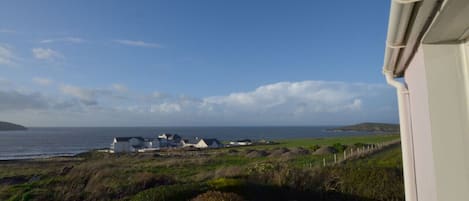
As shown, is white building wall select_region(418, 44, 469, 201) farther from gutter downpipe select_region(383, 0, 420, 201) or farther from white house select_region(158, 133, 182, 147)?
white house select_region(158, 133, 182, 147)

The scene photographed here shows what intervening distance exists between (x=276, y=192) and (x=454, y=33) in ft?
24.3

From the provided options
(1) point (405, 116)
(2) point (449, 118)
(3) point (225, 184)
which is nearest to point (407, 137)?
(1) point (405, 116)

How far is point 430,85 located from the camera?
1848 mm

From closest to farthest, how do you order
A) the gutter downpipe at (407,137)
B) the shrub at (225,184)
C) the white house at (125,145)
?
the gutter downpipe at (407,137), the shrub at (225,184), the white house at (125,145)

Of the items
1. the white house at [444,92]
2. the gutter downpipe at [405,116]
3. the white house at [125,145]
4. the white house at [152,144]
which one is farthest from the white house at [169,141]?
the white house at [444,92]

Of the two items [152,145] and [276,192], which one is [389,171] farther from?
[152,145]

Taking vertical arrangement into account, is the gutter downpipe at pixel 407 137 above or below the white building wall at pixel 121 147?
above

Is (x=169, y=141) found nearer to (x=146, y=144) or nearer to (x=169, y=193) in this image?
(x=146, y=144)

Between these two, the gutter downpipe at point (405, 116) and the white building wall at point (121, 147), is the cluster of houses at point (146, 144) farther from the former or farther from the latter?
the gutter downpipe at point (405, 116)

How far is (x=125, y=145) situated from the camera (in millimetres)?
67375

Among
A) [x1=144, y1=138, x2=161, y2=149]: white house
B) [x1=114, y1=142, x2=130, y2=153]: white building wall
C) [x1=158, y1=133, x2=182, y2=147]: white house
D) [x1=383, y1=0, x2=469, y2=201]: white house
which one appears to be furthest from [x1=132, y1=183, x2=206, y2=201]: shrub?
[x1=158, y1=133, x2=182, y2=147]: white house

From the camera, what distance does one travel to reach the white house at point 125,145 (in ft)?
217

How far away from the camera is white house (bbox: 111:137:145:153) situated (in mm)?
66250

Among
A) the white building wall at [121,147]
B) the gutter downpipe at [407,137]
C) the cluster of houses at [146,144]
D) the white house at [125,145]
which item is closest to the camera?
the gutter downpipe at [407,137]
